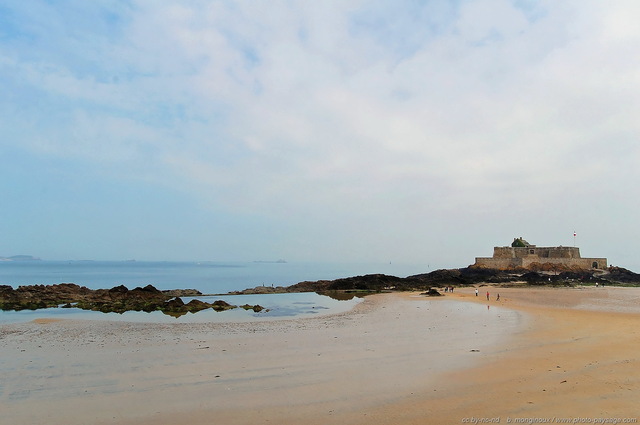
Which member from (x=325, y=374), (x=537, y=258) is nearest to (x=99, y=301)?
(x=325, y=374)

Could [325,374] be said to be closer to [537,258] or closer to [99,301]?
[99,301]

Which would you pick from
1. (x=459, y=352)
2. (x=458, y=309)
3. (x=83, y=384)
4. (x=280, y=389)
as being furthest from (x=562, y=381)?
(x=458, y=309)

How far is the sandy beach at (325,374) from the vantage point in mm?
8164

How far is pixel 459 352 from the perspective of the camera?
44.1 ft

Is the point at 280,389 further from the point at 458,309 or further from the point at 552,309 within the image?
the point at 552,309

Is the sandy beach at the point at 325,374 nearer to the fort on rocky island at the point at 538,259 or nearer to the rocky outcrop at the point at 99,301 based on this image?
the rocky outcrop at the point at 99,301

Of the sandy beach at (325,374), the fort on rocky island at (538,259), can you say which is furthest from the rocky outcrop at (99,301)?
the fort on rocky island at (538,259)

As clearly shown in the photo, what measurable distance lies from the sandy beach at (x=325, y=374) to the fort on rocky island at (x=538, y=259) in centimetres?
5236

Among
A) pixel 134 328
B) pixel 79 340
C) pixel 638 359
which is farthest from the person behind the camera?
pixel 134 328

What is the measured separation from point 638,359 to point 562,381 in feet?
13.2

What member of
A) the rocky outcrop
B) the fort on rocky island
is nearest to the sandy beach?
the rocky outcrop

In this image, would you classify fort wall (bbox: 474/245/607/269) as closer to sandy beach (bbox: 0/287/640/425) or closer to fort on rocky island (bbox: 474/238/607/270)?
fort on rocky island (bbox: 474/238/607/270)

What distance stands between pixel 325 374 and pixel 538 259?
6922cm

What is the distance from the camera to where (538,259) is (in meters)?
69.5
